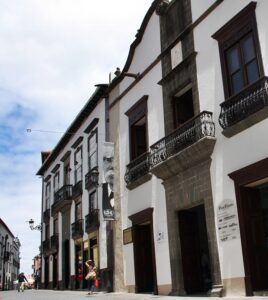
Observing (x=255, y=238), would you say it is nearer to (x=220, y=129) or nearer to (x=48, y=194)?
(x=220, y=129)

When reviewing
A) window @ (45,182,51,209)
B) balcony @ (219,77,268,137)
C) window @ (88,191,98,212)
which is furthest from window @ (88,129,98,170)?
balcony @ (219,77,268,137)

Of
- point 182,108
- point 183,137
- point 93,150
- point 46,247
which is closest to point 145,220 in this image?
point 183,137

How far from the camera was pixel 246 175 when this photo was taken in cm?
1109

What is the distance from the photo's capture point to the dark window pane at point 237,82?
12.0 metres

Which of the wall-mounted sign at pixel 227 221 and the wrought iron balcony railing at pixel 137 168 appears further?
the wrought iron balcony railing at pixel 137 168

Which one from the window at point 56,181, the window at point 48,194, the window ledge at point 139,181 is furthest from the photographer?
the window at point 48,194

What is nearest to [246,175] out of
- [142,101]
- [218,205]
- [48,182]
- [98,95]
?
[218,205]

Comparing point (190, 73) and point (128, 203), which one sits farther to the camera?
point (128, 203)

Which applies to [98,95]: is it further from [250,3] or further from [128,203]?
[250,3]

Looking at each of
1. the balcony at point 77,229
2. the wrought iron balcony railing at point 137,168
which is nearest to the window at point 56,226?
the balcony at point 77,229

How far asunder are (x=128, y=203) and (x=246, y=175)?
6768mm

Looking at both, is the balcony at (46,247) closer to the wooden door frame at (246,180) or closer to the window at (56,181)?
the window at (56,181)

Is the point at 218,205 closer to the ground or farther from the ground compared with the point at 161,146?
closer to the ground

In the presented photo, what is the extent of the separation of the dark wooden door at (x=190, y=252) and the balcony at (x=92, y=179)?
25.3 feet
